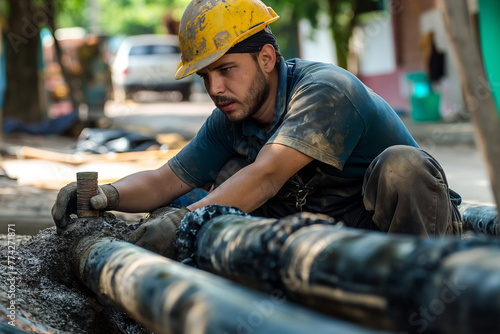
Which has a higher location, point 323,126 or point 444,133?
point 323,126

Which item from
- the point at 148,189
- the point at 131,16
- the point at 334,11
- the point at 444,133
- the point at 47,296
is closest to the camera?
the point at 47,296

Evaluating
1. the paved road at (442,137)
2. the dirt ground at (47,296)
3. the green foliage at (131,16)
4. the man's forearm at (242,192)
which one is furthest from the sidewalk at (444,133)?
the green foliage at (131,16)

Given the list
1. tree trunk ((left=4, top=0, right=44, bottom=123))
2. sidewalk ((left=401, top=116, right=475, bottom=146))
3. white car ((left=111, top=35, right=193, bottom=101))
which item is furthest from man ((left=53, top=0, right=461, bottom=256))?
white car ((left=111, top=35, right=193, bottom=101))

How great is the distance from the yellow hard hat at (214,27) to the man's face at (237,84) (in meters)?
0.06

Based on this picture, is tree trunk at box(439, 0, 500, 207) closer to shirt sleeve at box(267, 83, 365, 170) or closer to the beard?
shirt sleeve at box(267, 83, 365, 170)

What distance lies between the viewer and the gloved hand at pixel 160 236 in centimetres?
248

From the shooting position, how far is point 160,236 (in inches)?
98.0

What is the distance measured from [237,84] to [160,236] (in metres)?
0.78

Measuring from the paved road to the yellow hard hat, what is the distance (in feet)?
10.4

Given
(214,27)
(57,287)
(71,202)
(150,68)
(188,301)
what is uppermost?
(214,27)

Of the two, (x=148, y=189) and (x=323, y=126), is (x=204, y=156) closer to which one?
(x=148, y=189)

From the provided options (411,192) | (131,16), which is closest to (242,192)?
(411,192)

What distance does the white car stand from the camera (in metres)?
22.2

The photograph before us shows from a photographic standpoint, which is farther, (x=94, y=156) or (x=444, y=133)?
(x=444, y=133)
